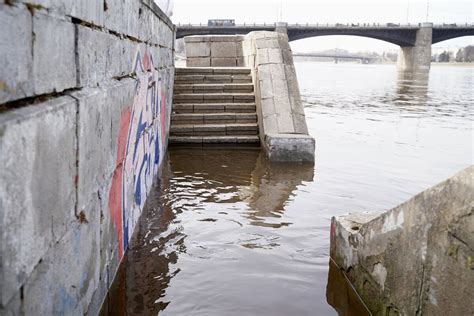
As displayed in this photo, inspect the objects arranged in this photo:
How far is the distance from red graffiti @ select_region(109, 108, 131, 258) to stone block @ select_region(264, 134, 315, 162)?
169 inches

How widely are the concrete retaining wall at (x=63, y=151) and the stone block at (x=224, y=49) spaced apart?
9845 mm

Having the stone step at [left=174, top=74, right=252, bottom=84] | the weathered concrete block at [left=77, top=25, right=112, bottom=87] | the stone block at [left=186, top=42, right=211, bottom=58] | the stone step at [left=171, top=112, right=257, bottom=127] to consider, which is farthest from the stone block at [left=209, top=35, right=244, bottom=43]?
the weathered concrete block at [left=77, top=25, right=112, bottom=87]

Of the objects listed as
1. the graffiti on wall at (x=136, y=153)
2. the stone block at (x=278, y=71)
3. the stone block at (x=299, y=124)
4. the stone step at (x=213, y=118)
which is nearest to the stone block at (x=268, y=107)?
the stone block at (x=299, y=124)

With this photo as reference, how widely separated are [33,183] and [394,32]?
76.7 meters

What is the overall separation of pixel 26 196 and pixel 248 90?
29.9 feet

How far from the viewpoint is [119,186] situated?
381cm

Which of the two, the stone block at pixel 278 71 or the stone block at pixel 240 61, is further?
the stone block at pixel 240 61

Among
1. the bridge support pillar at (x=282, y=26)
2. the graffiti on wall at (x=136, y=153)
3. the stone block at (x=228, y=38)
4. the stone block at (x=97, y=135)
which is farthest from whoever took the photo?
the bridge support pillar at (x=282, y=26)

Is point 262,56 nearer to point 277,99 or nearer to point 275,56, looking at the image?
point 275,56

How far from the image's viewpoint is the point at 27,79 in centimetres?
182

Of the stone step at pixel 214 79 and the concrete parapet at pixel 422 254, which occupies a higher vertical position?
the stone step at pixel 214 79

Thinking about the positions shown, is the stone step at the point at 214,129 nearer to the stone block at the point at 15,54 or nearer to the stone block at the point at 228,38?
the stone block at the point at 228,38

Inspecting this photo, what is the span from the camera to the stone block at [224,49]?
13930 mm

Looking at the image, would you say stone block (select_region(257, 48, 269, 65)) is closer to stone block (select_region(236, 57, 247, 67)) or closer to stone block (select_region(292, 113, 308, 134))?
stone block (select_region(292, 113, 308, 134))
